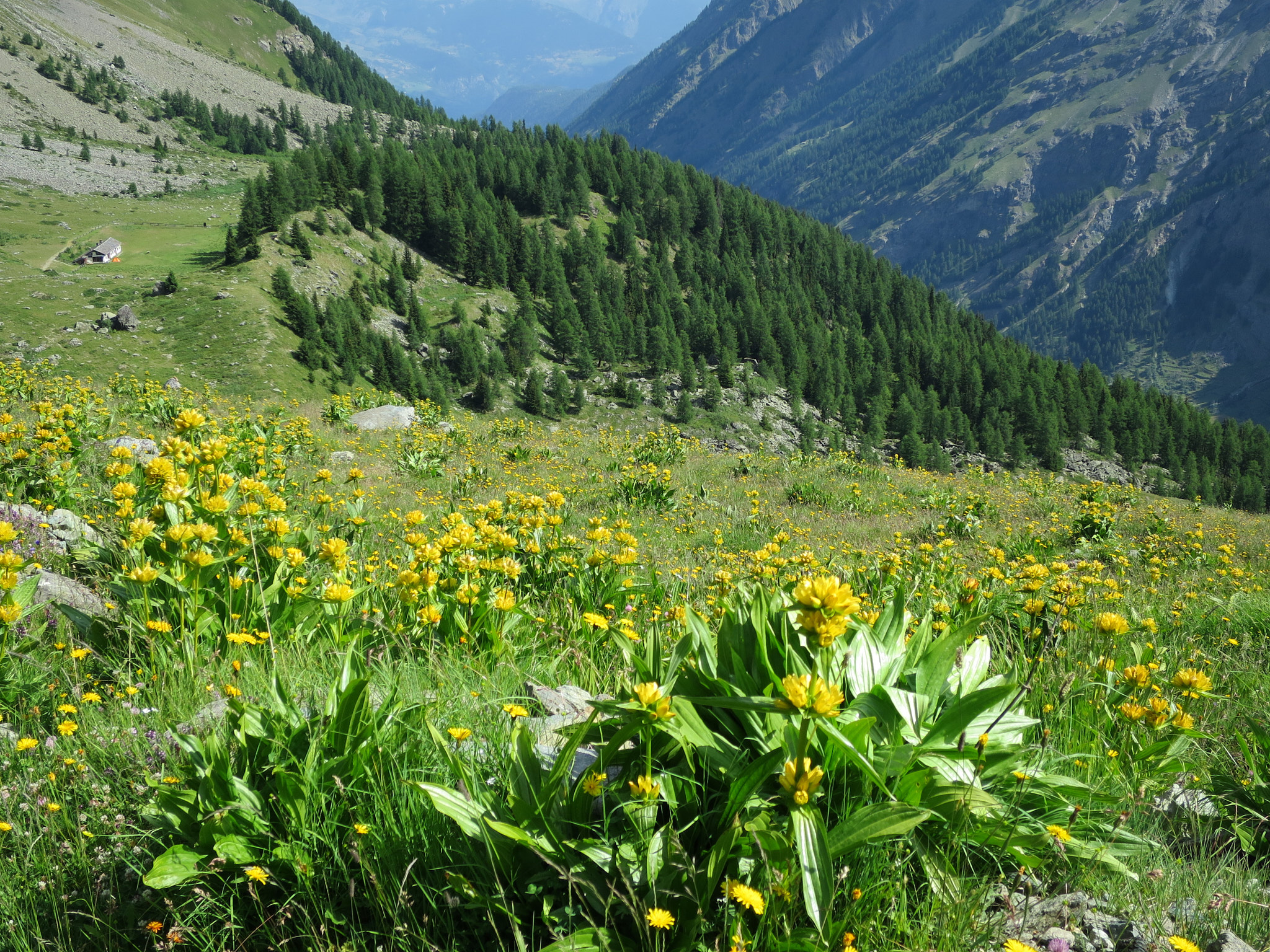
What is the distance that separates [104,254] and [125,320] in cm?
2185

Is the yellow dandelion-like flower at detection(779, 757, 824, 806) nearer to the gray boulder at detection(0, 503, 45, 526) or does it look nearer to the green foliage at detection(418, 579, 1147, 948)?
the green foliage at detection(418, 579, 1147, 948)

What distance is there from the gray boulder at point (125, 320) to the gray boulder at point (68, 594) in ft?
130

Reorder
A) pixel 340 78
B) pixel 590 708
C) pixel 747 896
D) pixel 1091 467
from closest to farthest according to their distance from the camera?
pixel 747 896, pixel 590 708, pixel 1091 467, pixel 340 78

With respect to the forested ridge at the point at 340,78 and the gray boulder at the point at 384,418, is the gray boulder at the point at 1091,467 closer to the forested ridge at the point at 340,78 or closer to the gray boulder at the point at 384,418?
the gray boulder at the point at 384,418

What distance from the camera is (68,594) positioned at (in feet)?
11.6

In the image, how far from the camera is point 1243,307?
195 m

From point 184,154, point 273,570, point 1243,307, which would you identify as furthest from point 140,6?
point 1243,307

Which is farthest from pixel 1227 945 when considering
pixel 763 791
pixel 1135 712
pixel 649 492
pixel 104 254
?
pixel 104 254

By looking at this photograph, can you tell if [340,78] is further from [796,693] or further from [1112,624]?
[796,693]

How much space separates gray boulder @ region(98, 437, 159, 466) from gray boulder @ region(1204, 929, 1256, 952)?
798 centimetres

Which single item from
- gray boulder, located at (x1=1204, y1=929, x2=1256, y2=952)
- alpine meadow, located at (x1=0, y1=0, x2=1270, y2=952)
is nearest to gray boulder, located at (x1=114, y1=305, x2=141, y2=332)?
alpine meadow, located at (x1=0, y1=0, x2=1270, y2=952)

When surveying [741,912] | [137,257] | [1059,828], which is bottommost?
[137,257]

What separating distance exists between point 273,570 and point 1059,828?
3.71 m

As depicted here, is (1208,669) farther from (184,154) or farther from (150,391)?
(184,154)
